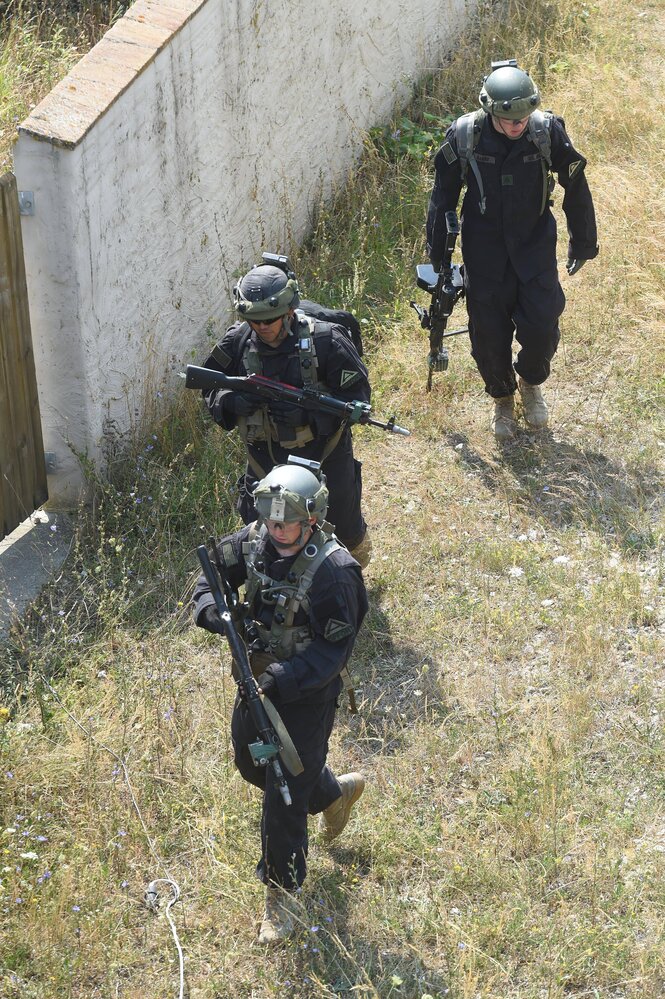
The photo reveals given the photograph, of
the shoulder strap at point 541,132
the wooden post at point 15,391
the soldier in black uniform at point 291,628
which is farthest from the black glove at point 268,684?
the shoulder strap at point 541,132

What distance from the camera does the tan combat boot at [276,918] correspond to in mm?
4340

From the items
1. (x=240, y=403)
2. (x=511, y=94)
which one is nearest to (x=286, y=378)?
(x=240, y=403)

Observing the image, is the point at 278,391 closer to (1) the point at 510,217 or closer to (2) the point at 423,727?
(2) the point at 423,727

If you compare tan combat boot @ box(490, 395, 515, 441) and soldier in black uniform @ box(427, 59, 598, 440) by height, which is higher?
soldier in black uniform @ box(427, 59, 598, 440)

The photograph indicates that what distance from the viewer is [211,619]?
166 inches

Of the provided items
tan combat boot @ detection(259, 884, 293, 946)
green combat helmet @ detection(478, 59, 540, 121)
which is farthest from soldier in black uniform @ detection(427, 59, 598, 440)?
tan combat boot @ detection(259, 884, 293, 946)

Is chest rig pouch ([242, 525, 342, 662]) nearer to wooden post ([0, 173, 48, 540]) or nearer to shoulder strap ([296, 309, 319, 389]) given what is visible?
shoulder strap ([296, 309, 319, 389])

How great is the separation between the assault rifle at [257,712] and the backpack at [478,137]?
2.96 meters

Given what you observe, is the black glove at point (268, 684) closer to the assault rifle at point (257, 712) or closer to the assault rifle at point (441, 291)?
the assault rifle at point (257, 712)

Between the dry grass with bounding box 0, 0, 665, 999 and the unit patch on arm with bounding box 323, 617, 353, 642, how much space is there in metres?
1.08

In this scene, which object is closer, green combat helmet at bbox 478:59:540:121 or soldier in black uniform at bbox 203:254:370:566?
soldier in black uniform at bbox 203:254:370:566

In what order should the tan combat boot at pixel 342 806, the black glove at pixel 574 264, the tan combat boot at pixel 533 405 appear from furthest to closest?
the tan combat boot at pixel 533 405
the black glove at pixel 574 264
the tan combat boot at pixel 342 806

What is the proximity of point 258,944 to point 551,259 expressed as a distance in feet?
12.2

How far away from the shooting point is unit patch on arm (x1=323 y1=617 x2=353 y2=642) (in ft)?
13.1
